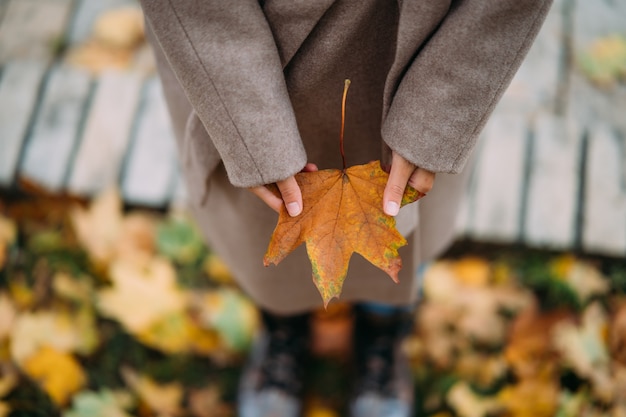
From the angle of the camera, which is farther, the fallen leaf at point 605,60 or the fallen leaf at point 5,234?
the fallen leaf at point 605,60

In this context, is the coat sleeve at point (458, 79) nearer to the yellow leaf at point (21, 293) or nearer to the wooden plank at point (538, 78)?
the wooden plank at point (538, 78)

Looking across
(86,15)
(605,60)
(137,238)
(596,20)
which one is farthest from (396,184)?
(86,15)

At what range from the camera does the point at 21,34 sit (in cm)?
199

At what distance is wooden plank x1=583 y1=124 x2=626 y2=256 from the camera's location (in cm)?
151

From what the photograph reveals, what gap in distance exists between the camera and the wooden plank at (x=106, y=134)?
1.67 meters

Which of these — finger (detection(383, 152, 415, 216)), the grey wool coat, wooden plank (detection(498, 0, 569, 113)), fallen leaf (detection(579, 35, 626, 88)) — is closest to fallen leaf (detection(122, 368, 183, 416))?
the grey wool coat

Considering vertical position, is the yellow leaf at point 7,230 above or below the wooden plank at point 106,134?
below

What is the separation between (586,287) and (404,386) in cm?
62

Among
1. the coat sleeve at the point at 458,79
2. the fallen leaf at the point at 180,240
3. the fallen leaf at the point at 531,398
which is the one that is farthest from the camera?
the fallen leaf at the point at 180,240

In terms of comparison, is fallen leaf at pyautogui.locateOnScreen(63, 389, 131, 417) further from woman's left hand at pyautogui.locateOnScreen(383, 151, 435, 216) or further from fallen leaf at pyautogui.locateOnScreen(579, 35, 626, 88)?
fallen leaf at pyautogui.locateOnScreen(579, 35, 626, 88)

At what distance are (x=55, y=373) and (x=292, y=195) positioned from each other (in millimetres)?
1026

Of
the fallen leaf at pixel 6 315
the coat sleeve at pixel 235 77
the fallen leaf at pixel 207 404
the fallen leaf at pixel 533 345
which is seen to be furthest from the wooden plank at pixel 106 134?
the fallen leaf at pixel 533 345

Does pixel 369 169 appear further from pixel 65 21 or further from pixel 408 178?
pixel 65 21

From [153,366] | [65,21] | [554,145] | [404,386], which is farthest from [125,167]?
[554,145]
